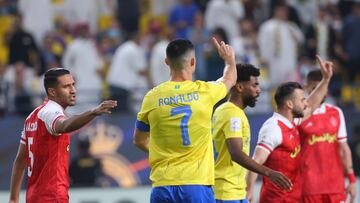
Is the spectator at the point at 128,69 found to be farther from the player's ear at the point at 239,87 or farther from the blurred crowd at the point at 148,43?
the player's ear at the point at 239,87

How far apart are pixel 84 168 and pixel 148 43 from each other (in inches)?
132

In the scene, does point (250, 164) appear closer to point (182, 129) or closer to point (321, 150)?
point (182, 129)

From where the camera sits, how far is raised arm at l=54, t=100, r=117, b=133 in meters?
10.4

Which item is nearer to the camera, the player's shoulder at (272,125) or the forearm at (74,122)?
the forearm at (74,122)

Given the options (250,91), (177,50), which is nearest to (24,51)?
(250,91)

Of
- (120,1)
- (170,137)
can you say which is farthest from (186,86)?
(120,1)

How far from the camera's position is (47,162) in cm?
1129

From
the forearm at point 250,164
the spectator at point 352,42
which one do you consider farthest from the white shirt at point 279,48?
the forearm at point 250,164

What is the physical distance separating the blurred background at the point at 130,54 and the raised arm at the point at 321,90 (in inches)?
238

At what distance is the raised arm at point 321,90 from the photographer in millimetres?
13008

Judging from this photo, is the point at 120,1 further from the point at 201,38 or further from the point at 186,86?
the point at 186,86

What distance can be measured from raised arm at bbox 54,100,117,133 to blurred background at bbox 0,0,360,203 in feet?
27.0

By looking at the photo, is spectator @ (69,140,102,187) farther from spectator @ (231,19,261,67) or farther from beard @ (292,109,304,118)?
beard @ (292,109,304,118)

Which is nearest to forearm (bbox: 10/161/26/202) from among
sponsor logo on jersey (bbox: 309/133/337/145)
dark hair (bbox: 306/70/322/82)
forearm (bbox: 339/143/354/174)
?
sponsor logo on jersey (bbox: 309/133/337/145)
